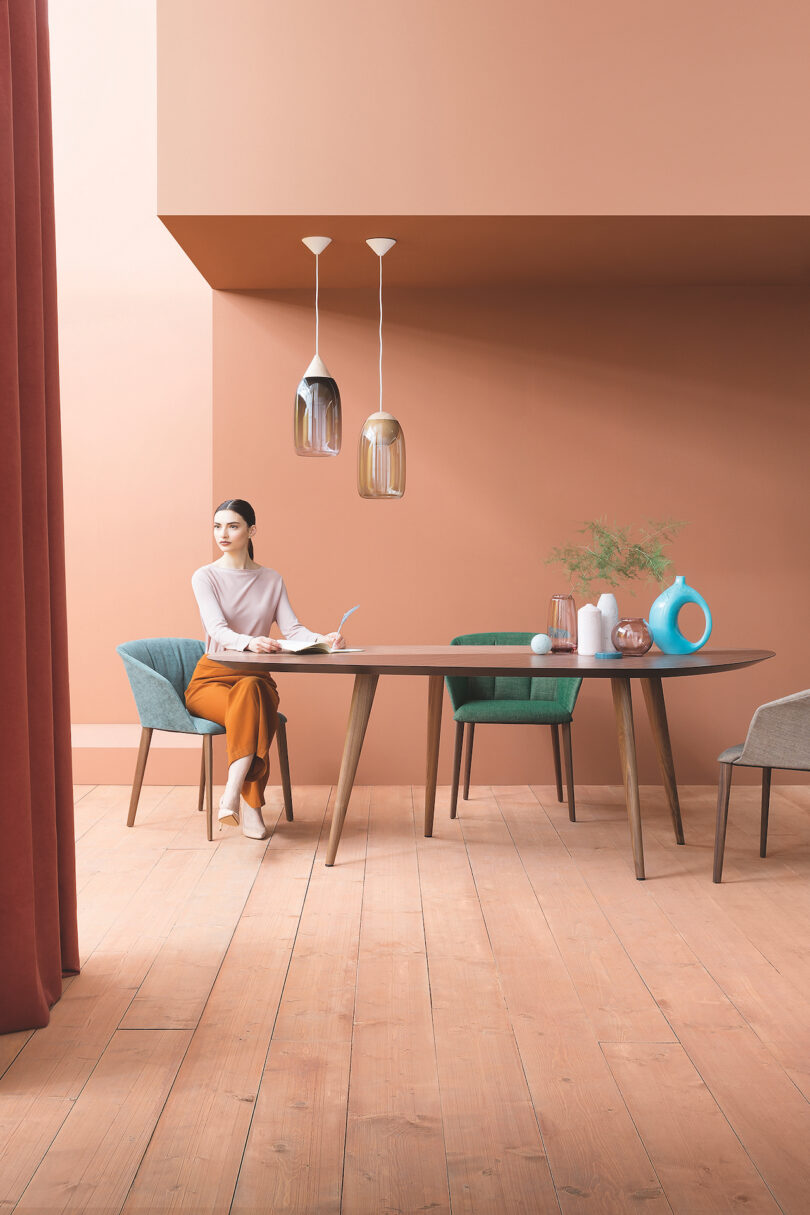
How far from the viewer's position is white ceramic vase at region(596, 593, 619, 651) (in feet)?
13.2

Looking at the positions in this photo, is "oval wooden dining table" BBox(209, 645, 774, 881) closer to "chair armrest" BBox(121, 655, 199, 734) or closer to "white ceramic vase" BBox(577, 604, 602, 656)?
"white ceramic vase" BBox(577, 604, 602, 656)

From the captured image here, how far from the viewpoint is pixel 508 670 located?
3520 mm

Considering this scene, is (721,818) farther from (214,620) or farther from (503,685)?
(214,620)

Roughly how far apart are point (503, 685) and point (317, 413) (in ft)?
5.26

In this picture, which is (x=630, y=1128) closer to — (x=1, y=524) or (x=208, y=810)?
(x=1, y=524)

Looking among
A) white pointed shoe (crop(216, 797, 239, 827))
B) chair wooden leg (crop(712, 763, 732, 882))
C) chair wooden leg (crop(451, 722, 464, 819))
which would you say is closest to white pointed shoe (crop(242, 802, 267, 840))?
white pointed shoe (crop(216, 797, 239, 827))

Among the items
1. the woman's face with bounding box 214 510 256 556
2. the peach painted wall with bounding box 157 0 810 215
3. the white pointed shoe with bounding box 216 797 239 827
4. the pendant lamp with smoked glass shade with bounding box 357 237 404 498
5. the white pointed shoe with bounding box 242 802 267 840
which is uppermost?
the peach painted wall with bounding box 157 0 810 215

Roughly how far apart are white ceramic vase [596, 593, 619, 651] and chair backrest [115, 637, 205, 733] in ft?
5.24

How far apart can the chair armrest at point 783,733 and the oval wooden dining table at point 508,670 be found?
28 cm

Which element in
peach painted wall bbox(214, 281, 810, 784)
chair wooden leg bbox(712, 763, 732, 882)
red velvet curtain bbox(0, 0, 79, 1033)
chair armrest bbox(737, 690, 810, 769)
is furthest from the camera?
peach painted wall bbox(214, 281, 810, 784)

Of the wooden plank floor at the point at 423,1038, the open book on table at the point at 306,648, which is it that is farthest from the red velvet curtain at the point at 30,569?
the open book on table at the point at 306,648

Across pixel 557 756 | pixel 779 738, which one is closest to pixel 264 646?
pixel 557 756

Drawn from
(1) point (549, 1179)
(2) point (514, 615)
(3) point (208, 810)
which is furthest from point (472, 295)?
(1) point (549, 1179)

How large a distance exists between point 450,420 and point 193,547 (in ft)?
4.99
